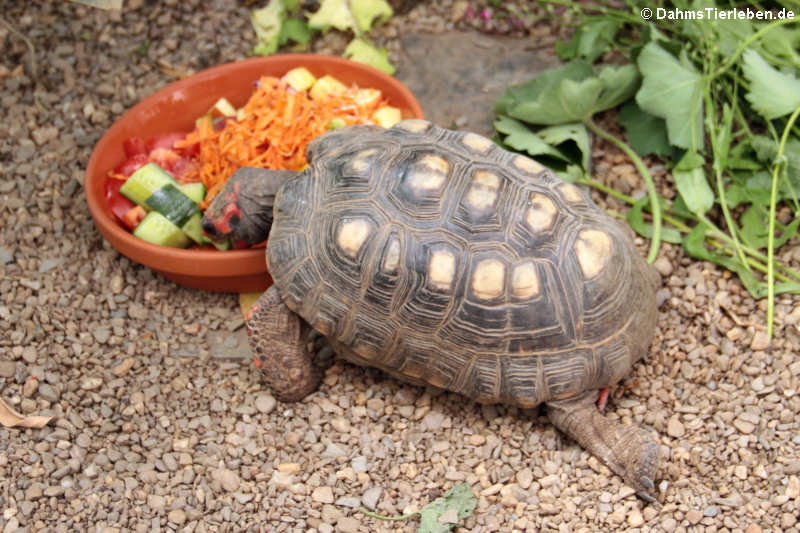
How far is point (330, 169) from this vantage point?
117 inches

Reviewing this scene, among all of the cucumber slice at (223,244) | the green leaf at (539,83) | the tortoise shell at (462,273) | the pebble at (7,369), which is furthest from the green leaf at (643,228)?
the pebble at (7,369)

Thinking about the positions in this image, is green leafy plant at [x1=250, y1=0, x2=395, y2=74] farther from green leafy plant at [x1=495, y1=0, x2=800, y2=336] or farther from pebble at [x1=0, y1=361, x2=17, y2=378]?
pebble at [x1=0, y1=361, x2=17, y2=378]

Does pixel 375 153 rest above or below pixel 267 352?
above

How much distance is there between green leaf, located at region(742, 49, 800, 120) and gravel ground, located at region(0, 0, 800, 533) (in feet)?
1.89

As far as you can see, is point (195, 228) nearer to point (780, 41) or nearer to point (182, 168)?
point (182, 168)

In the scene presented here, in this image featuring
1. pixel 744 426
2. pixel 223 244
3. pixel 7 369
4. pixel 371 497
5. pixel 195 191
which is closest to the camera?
pixel 371 497

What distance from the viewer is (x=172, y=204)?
335cm

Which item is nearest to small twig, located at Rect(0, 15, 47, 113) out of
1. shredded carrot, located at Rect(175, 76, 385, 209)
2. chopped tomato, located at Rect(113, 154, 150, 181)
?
chopped tomato, located at Rect(113, 154, 150, 181)

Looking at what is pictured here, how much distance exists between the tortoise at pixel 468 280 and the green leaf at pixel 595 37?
50.1 inches

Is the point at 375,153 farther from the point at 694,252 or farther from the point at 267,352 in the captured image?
the point at 694,252

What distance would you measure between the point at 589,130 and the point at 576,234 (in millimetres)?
1227

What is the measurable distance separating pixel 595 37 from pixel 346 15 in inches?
49.2

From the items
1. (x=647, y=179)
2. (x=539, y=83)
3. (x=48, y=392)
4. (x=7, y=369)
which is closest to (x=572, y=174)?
(x=647, y=179)

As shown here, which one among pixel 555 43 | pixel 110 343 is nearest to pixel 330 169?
pixel 110 343
